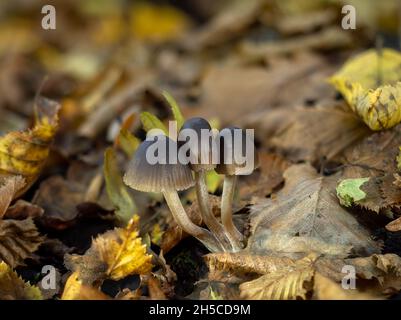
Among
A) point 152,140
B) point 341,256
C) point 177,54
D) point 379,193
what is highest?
point 177,54

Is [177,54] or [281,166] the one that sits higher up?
[177,54]

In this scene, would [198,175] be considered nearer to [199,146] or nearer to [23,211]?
[199,146]

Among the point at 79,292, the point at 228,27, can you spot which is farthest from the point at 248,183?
the point at 228,27

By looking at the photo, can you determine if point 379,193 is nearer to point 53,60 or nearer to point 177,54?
point 177,54

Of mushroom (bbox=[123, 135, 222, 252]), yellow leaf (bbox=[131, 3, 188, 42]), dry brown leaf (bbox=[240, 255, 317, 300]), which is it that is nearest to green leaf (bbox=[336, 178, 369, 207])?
dry brown leaf (bbox=[240, 255, 317, 300])

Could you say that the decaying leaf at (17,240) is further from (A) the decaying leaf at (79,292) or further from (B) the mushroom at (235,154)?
(B) the mushroom at (235,154)

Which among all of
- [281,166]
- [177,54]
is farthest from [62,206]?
[177,54]
